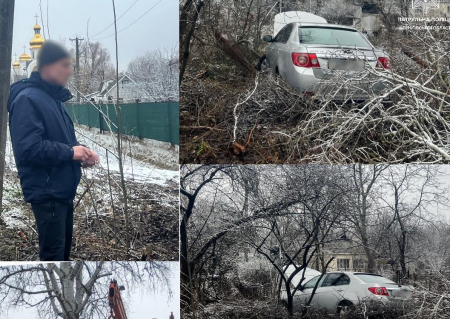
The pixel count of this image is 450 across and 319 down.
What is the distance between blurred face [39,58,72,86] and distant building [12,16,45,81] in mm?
196

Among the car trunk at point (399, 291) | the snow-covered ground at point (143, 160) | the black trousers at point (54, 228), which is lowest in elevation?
the car trunk at point (399, 291)

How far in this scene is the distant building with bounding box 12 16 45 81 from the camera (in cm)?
625

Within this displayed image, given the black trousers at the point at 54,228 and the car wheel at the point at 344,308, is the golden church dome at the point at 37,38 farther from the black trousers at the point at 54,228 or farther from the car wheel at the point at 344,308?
the car wheel at the point at 344,308

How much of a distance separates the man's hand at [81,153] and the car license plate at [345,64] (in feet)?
9.22

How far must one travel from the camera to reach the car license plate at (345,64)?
6.58 meters

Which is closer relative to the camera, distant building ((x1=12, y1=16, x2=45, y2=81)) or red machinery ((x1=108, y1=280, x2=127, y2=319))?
distant building ((x1=12, y1=16, x2=45, y2=81))

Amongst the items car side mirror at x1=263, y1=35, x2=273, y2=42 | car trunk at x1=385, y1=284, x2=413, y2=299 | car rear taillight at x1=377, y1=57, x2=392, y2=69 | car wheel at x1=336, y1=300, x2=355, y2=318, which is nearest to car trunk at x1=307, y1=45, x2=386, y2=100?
car rear taillight at x1=377, y1=57, x2=392, y2=69

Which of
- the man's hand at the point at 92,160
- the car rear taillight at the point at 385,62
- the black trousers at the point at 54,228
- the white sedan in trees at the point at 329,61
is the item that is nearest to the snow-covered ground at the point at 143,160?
the man's hand at the point at 92,160

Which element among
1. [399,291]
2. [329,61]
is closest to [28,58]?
[329,61]

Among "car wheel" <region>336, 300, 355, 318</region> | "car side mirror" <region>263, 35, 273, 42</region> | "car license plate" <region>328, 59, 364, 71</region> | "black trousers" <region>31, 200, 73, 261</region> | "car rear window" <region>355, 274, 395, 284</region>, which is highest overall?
"car side mirror" <region>263, 35, 273, 42</region>

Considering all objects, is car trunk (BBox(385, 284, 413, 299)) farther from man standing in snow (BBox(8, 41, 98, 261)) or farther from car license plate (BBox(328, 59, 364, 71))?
man standing in snow (BBox(8, 41, 98, 261))

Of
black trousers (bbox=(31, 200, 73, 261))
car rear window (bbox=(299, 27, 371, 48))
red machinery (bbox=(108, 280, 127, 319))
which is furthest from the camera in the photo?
car rear window (bbox=(299, 27, 371, 48))

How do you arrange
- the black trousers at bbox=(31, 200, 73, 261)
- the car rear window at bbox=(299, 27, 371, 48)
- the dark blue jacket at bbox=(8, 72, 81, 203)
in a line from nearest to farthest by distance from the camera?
the dark blue jacket at bbox=(8, 72, 81, 203) < the black trousers at bbox=(31, 200, 73, 261) < the car rear window at bbox=(299, 27, 371, 48)

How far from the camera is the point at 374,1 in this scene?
696 centimetres
